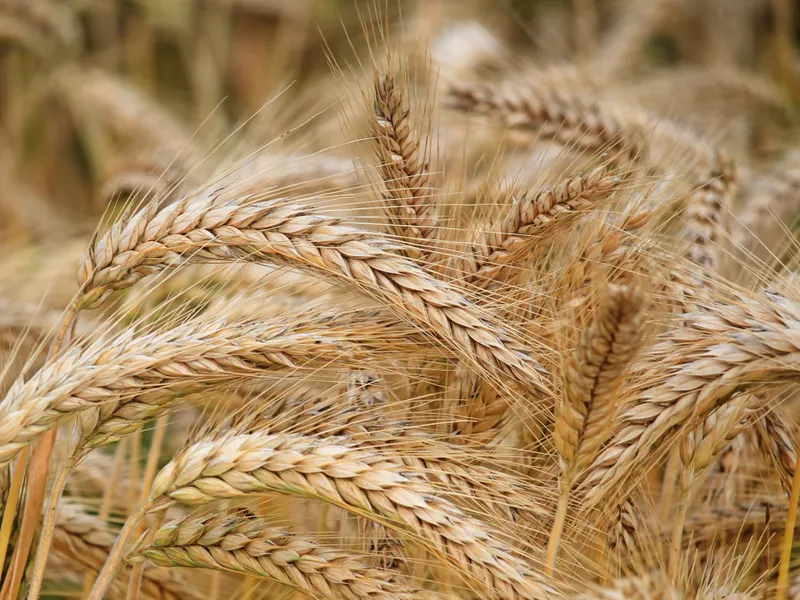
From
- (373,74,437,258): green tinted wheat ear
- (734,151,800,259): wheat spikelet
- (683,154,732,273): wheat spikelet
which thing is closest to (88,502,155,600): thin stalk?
(373,74,437,258): green tinted wheat ear

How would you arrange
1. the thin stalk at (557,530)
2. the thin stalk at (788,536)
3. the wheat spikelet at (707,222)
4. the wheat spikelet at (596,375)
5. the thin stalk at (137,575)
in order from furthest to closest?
1. the wheat spikelet at (707,222)
2. the thin stalk at (137,575)
3. the thin stalk at (788,536)
4. the thin stalk at (557,530)
5. the wheat spikelet at (596,375)

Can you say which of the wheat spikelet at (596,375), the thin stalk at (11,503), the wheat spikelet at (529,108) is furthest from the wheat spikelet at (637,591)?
the wheat spikelet at (529,108)

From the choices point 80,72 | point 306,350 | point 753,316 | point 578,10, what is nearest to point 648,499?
point 753,316

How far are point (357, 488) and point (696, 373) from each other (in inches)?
19.3

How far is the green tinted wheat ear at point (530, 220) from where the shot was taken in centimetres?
115

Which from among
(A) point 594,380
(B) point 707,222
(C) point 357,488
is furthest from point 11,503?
(B) point 707,222

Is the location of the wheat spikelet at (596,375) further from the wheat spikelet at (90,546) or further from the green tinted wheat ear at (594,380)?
the wheat spikelet at (90,546)

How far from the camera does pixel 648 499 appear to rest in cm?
140

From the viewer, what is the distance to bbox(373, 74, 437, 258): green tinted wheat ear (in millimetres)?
1207

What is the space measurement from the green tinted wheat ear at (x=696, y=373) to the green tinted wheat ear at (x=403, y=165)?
0.40 metres

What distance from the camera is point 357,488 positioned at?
1.05 metres

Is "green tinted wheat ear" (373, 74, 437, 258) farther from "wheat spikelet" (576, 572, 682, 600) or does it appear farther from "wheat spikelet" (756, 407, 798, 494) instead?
"wheat spikelet" (756, 407, 798, 494)

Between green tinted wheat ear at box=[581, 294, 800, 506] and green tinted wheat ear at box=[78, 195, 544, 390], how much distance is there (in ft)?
0.51

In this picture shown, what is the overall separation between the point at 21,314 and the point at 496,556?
1319mm
